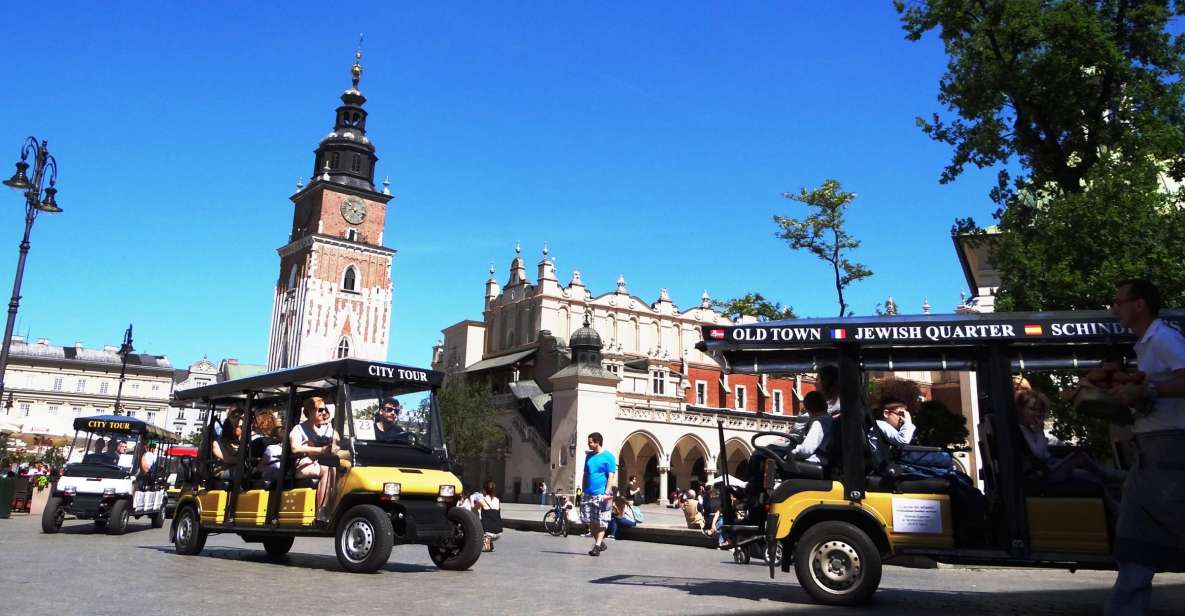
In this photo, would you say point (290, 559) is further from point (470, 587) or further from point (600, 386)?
point (600, 386)

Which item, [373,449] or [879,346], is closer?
[879,346]

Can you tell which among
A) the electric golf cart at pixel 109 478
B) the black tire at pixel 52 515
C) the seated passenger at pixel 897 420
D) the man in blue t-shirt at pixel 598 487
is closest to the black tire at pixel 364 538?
the man in blue t-shirt at pixel 598 487

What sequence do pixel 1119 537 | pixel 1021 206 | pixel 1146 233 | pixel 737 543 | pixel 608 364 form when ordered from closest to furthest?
pixel 1119 537 → pixel 737 543 → pixel 1146 233 → pixel 1021 206 → pixel 608 364

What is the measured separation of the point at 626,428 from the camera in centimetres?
3988

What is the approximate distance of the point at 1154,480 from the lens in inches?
157

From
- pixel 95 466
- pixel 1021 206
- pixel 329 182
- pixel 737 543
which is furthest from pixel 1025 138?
pixel 329 182

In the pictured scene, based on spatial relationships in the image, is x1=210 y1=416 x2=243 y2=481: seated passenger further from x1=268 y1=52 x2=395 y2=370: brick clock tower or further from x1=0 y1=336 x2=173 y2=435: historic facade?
x1=0 y1=336 x2=173 y2=435: historic facade

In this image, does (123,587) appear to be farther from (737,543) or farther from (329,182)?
(329,182)

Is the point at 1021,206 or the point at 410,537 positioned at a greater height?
the point at 1021,206

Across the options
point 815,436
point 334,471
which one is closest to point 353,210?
point 334,471

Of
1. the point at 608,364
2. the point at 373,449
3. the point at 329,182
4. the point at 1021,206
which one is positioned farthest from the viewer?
the point at 329,182

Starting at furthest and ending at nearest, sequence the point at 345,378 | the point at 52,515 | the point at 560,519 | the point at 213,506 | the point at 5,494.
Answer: the point at 560,519
the point at 5,494
the point at 52,515
the point at 213,506
the point at 345,378

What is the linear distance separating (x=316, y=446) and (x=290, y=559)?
1735 mm

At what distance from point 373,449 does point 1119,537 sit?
6.93 m
